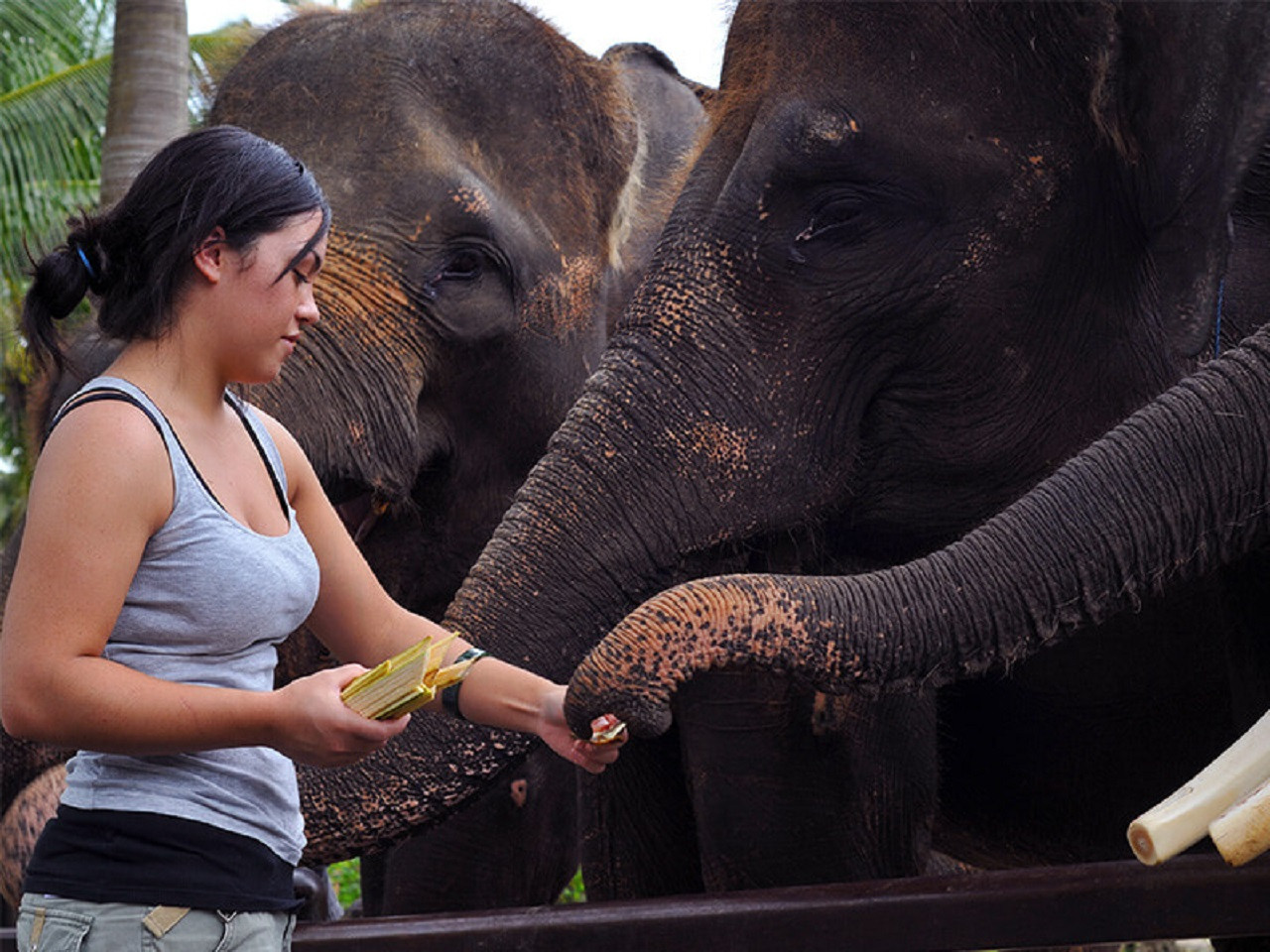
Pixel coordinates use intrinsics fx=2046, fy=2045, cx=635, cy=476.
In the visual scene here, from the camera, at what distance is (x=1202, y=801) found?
85.4 inches

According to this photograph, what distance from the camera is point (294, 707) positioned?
6.12ft

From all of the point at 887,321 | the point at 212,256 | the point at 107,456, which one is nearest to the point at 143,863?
the point at 107,456

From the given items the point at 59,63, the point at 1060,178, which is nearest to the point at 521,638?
the point at 1060,178

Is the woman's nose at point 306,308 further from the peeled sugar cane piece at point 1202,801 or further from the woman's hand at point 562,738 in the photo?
the peeled sugar cane piece at point 1202,801

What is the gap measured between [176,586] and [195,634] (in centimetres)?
5

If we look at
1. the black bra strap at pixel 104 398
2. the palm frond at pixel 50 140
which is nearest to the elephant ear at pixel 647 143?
the black bra strap at pixel 104 398

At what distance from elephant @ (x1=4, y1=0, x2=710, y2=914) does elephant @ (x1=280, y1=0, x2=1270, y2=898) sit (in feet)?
2.69

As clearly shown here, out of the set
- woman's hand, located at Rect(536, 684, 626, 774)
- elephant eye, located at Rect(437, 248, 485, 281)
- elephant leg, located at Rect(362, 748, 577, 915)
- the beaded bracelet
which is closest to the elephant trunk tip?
woman's hand, located at Rect(536, 684, 626, 774)

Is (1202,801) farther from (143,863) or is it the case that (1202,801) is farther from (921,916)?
(143,863)

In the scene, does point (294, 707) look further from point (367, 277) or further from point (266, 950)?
point (367, 277)

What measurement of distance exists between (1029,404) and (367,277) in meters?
1.45

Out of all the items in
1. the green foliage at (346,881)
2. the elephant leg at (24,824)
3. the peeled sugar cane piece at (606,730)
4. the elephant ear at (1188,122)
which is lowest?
the green foliage at (346,881)

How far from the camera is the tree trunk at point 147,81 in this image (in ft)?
19.1

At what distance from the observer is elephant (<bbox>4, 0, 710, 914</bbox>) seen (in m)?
4.05
